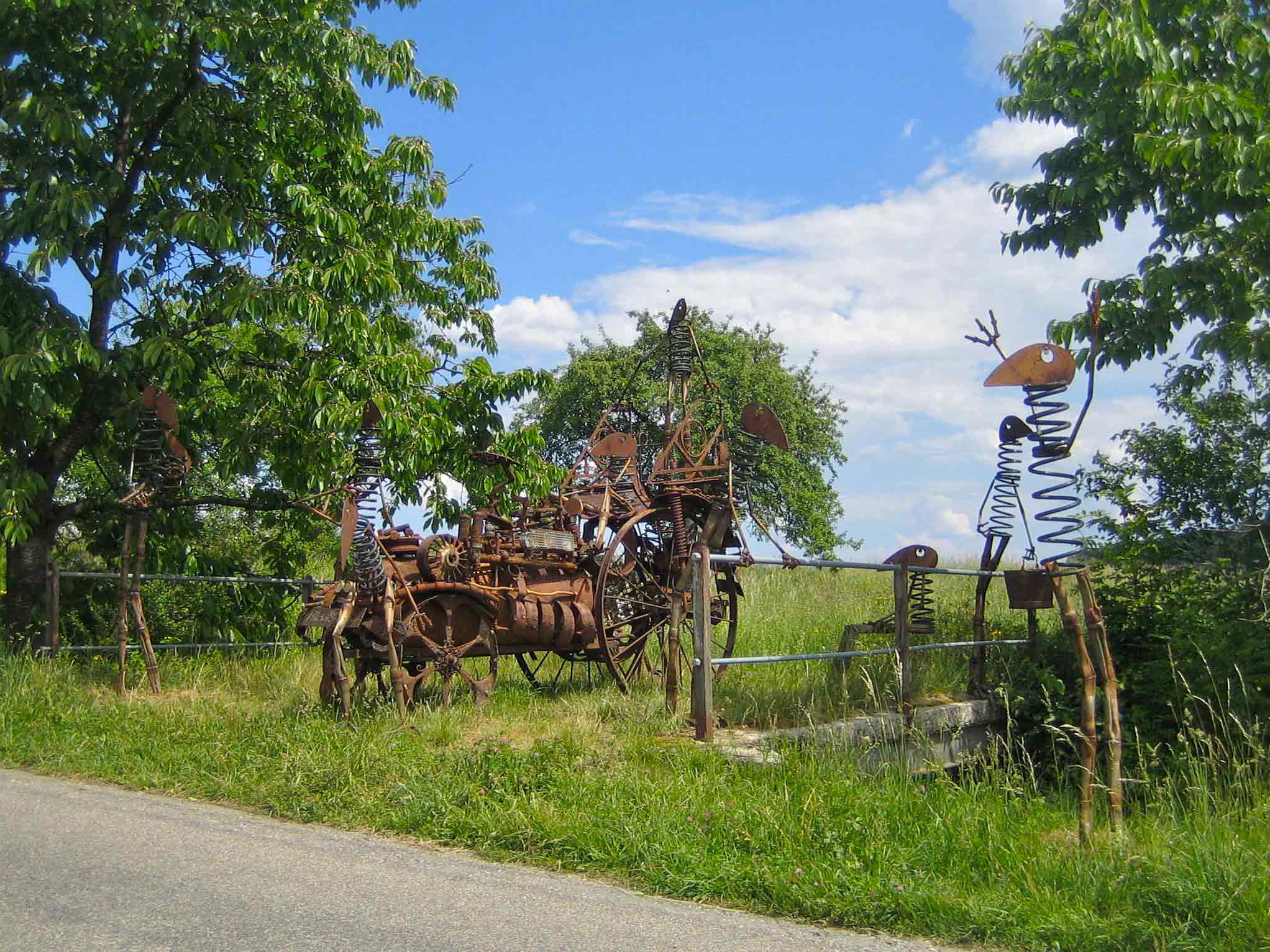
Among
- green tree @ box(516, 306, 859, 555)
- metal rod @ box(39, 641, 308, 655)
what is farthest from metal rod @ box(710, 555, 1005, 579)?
green tree @ box(516, 306, 859, 555)

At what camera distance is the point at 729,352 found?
27594mm


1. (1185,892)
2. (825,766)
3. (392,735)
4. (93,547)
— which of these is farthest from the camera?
(93,547)

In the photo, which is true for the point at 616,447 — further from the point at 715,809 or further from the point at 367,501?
the point at 715,809

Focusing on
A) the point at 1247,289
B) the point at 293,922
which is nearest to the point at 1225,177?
the point at 1247,289

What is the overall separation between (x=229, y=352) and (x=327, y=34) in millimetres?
3197

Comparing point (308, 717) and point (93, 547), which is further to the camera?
point (93, 547)

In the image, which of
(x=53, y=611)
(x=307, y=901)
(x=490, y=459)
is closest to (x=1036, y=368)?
(x=307, y=901)

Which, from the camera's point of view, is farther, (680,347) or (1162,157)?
Answer: (680,347)

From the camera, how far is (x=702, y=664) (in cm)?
730

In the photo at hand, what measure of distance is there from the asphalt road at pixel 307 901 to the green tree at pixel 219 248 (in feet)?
15.5

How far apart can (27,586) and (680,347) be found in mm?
6726

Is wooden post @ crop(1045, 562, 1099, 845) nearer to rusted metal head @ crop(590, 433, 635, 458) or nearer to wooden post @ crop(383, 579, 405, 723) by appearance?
wooden post @ crop(383, 579, 405, 723)

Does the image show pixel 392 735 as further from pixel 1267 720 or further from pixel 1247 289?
pixel 1247 289

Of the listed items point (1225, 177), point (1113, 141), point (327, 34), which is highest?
point (327, 34)
